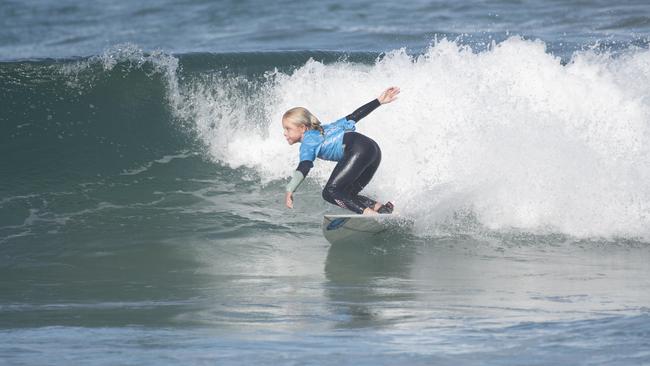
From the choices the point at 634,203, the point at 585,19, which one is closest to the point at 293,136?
the point at 634,203

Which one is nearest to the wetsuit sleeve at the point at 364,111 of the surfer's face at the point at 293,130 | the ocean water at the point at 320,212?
the surfer's face at the point at 293,130

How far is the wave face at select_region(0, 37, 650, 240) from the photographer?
31.0ft

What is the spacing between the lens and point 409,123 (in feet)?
37.4

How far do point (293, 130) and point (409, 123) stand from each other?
3.59m

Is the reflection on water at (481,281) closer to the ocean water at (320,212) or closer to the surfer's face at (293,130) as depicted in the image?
the ocean water at (320,212)

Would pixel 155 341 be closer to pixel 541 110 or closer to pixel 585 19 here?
pixel 541 110

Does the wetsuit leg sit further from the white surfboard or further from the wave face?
the wave face

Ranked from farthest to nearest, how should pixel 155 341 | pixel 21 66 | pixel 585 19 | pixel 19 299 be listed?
pixel 585 19 < pixel 21 66 < pixel 19 299 < pixel 155 341

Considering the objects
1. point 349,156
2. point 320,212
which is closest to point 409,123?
point 320,212

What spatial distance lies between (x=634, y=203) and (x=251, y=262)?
3.77 meters

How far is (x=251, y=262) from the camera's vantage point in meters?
8.27

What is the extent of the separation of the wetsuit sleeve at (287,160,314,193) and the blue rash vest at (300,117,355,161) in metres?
0.08

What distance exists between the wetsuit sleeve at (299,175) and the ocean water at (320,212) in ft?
2.26

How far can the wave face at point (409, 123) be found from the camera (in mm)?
9445
